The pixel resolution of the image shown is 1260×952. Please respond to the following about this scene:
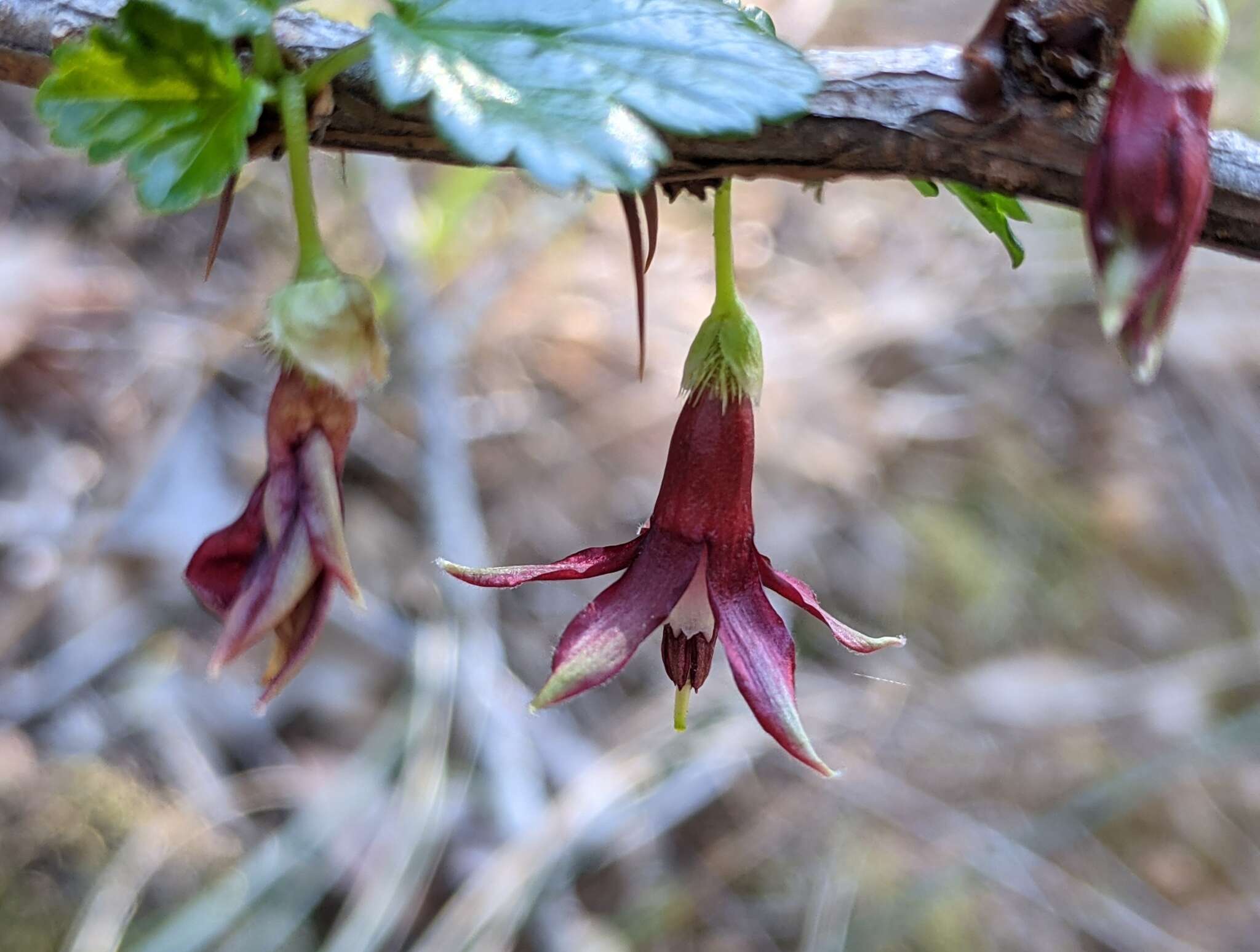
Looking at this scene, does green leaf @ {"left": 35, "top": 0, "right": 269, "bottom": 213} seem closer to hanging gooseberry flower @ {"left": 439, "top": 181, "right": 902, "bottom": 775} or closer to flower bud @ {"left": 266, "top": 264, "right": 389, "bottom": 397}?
flower bud @ {"left": 266, "top": 264, "right": 389, "bottom": 397}

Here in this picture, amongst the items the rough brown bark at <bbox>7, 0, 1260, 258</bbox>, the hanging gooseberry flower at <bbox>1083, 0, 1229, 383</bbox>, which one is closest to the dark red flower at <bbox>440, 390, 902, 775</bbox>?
the rough brown bark at <bbox>7, 0, 1260, 258</bbox>

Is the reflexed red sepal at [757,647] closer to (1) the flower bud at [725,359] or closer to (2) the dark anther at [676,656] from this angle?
(2) the dark anther at [676,656]

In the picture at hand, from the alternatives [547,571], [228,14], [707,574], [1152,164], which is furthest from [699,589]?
[228,14]

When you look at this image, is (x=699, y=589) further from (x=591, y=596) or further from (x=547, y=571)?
(x=591, y=596)

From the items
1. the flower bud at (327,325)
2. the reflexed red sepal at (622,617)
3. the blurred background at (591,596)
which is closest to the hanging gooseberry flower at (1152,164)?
the reflexed red sepal at (622,617)

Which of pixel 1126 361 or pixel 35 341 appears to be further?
pixel 35 341

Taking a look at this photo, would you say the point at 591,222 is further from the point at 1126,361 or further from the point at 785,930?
the point at 1126,361

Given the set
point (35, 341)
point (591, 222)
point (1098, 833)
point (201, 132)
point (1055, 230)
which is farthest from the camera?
point (1055, 230)

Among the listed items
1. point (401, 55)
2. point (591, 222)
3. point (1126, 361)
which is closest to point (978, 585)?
point (591, 222)
